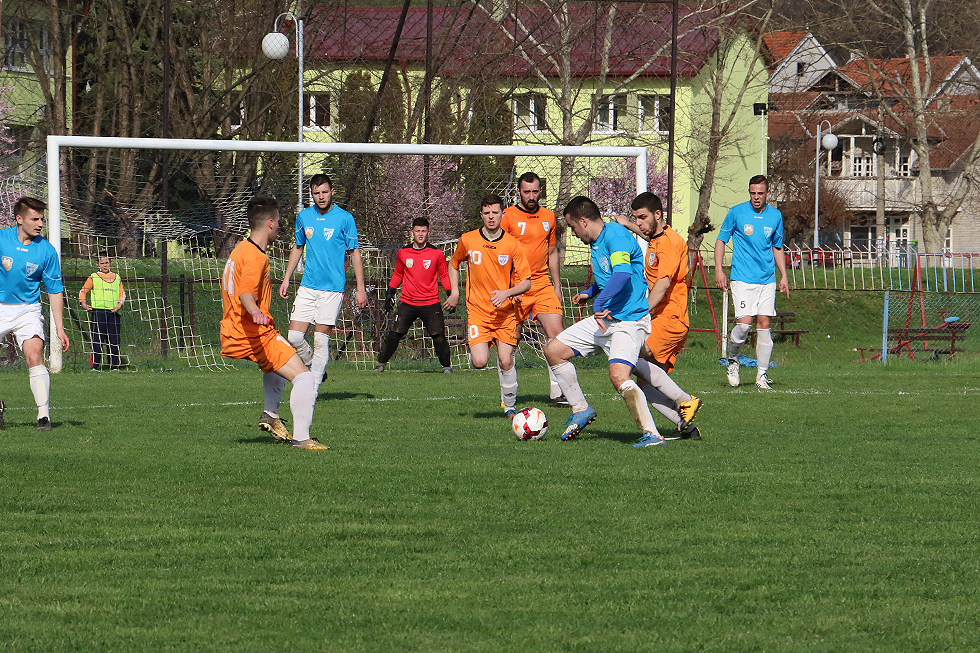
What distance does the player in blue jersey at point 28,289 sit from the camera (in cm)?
1007

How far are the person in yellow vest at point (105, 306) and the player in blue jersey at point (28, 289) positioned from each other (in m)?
8.02

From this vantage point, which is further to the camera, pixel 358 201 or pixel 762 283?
pixel 358 201

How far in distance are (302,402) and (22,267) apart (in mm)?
2985

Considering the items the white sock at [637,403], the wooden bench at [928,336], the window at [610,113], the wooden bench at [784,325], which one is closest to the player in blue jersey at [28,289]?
the white sock at [637,403]

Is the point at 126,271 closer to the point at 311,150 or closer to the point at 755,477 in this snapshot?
the point at 311,150

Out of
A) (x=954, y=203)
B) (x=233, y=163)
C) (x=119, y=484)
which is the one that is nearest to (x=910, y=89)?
(x=954, y=203)

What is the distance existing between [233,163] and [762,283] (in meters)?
8.85

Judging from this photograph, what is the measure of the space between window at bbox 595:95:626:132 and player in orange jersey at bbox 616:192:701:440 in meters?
20.5

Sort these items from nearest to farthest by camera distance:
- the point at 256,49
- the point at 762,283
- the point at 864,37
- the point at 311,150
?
the point at 762,283
the point at 311,150
the point at 256,49
the point at 864,37

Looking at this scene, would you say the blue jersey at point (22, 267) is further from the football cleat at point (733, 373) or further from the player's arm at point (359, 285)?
the football cleat at point (733, 373)

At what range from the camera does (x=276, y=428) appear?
9.22 m

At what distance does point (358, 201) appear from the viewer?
60.4 ft

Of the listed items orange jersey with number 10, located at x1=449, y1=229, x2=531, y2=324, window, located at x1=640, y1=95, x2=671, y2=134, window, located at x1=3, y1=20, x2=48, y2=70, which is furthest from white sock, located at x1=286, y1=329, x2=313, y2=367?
window, located at x1=3, y1=20, x2=48, y2=70

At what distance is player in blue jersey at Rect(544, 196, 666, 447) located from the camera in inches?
346
